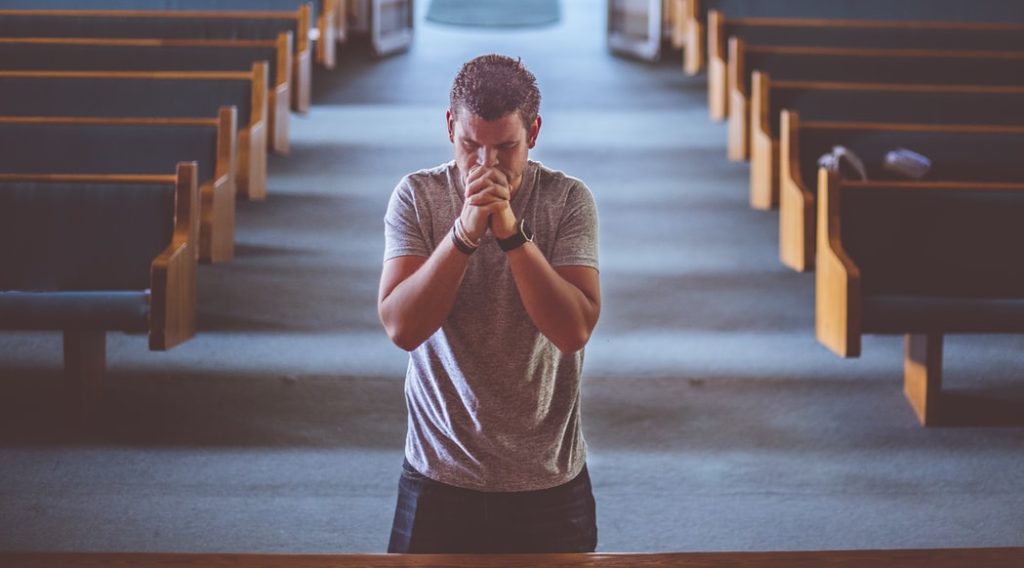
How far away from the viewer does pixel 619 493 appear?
5.28ft

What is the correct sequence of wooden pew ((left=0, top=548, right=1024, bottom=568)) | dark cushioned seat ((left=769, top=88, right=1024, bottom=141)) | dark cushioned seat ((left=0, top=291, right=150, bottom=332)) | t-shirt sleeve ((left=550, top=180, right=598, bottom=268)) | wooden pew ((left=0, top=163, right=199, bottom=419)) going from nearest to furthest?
wooden pew ((left=0, top=548, right=1024, bottom=568)) < t-shirt sleeve ((left=550, top=180, right=598, bottom=268)) < dark cushioned seat ((left=0, top=291, right=150, bottom=332)) < wooden pew ((left=0, top=163, right=199, bottom=419)) < dark cushioned seat ((left=769, top=88, right=1024, bottom=141))

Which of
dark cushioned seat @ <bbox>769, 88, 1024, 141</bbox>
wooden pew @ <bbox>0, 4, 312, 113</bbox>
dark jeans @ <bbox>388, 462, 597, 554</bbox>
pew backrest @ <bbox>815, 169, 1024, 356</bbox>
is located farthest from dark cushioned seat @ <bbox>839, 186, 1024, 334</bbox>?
wooden pew @ <bbox>0, 4, 312, 113</bbox>

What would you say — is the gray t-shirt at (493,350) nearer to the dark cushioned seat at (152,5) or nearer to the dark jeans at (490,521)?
the dark jeans at (490,521)

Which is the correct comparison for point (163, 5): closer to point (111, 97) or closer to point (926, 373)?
point (111, 97)

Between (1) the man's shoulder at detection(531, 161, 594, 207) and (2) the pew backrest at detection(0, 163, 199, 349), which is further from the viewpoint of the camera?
(2) the pew backrest at detection(0, 163, 199, 349)

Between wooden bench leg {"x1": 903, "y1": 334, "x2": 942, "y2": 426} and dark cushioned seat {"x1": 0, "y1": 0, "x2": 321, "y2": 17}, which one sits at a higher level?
dark cushioned seat {"x1": 0, "y1": 0, "x2": 321, "y2": 17}

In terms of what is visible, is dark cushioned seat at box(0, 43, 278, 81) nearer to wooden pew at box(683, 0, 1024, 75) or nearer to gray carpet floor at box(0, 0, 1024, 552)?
gray carpet floor at box(0, 0, 1024, 552)

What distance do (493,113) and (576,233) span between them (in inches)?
4.2

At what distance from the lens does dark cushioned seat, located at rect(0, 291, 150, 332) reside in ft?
5.74

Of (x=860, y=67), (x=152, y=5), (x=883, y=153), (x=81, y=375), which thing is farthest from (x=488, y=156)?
(x=152, y=5)

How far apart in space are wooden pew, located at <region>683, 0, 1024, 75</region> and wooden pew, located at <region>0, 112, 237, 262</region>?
1.86 meters

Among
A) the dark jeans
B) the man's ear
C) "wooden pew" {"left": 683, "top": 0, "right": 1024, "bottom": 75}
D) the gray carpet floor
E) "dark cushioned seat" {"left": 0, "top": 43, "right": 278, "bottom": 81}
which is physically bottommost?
the gray carpet floor

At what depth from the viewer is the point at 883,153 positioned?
2.32 metres

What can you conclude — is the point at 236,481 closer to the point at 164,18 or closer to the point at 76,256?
the point at 76,256
